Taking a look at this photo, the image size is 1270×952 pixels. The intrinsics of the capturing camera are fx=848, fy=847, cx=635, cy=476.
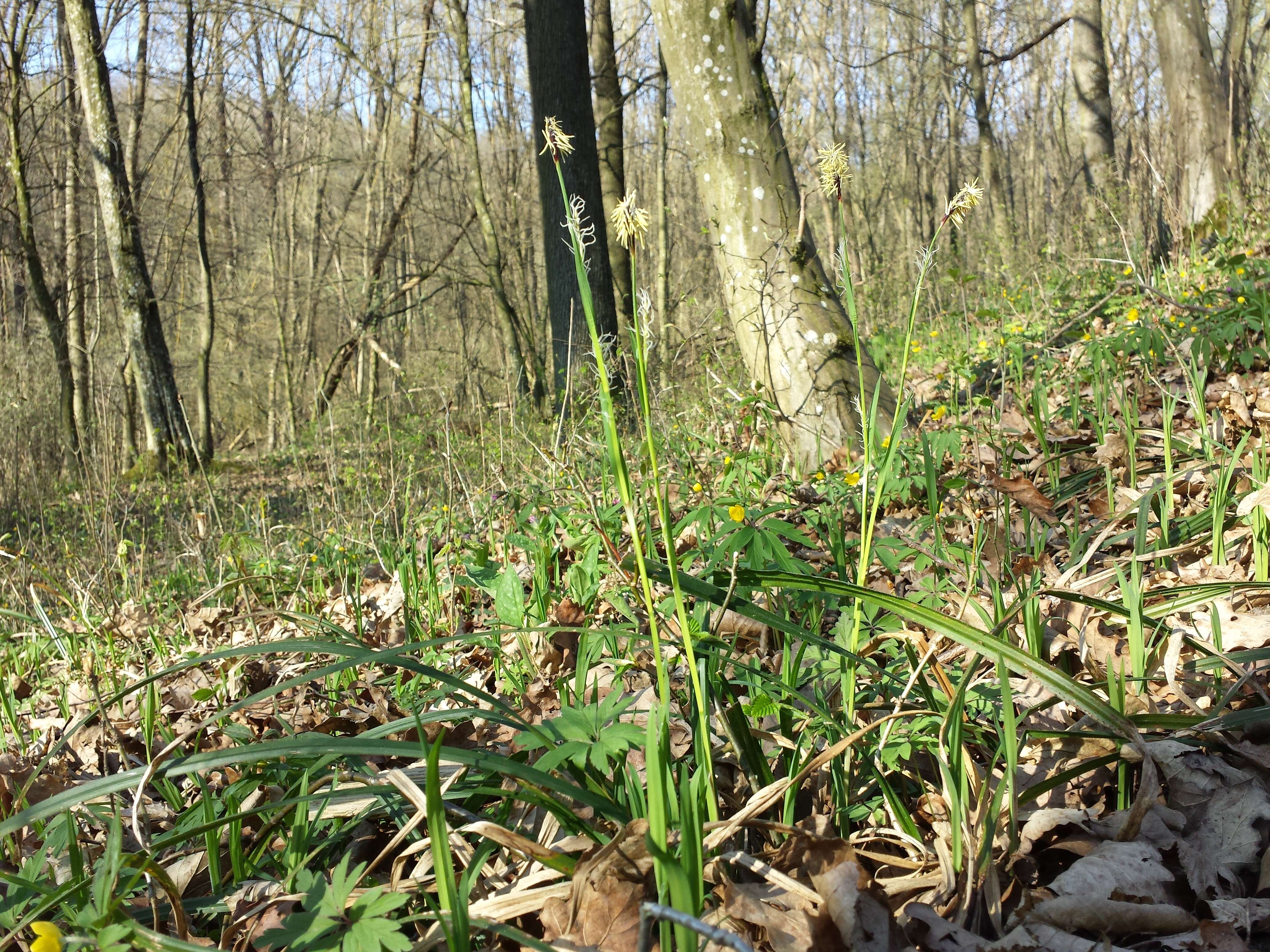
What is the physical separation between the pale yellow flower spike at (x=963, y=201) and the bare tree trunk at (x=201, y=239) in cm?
1198

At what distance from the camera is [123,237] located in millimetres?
10516

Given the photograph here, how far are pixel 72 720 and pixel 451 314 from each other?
675 inches

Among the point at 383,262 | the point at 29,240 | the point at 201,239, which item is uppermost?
the point at 201,239

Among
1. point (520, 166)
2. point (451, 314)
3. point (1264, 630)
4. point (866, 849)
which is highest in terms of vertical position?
point (520, 166)

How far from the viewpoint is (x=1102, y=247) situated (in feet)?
22.6

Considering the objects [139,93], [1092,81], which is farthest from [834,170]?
[139,93]

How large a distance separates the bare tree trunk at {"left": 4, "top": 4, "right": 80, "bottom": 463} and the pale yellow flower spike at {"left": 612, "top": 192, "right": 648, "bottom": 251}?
11348 millimetres

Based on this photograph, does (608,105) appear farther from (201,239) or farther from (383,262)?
(201,239)

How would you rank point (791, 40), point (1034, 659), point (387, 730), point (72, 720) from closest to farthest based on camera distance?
point (1034, 659) → point (387, 730) → point (72, 720) → point (791, 40)

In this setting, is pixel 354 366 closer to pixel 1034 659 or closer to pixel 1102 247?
pixel 1102 247

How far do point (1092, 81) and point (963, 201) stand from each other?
11.1 meters

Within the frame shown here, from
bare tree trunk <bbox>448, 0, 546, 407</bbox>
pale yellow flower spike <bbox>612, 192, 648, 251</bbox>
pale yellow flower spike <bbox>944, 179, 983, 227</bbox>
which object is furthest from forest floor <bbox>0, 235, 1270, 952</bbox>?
bare tree trunk <bbox>448, 0, 546, 407</bbox>

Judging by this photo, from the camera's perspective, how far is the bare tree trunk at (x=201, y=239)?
1152 cm

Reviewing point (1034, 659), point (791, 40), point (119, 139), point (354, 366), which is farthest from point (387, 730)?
point (354, 366)
